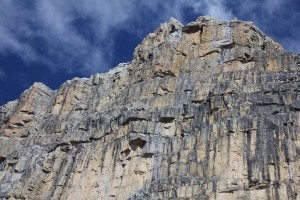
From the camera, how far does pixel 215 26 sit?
79688 millimetres

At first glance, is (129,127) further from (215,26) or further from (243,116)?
(215,26)

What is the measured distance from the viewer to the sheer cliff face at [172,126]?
177 ft

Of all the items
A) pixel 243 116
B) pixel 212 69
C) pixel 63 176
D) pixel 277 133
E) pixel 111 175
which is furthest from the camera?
pixel 212 69

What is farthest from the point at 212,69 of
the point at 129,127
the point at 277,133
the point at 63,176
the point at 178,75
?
the point at 63,176

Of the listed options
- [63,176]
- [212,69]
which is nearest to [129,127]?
[63,176]

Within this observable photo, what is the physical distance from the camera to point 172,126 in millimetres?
64312

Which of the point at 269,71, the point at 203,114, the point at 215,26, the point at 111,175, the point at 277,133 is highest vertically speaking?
the point at 215,26

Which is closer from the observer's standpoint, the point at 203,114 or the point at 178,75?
the point at 203,114

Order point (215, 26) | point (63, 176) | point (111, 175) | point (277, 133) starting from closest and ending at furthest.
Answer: point (277, 133), point (111, 175), point (63, 176), point (215, 26)

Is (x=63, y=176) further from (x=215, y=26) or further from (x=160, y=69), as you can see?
(x=215, y=26)

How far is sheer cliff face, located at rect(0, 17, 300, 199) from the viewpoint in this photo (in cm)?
5381

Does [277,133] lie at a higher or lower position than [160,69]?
lower

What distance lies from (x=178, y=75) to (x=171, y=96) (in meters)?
6.10

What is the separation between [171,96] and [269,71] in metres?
12.9
